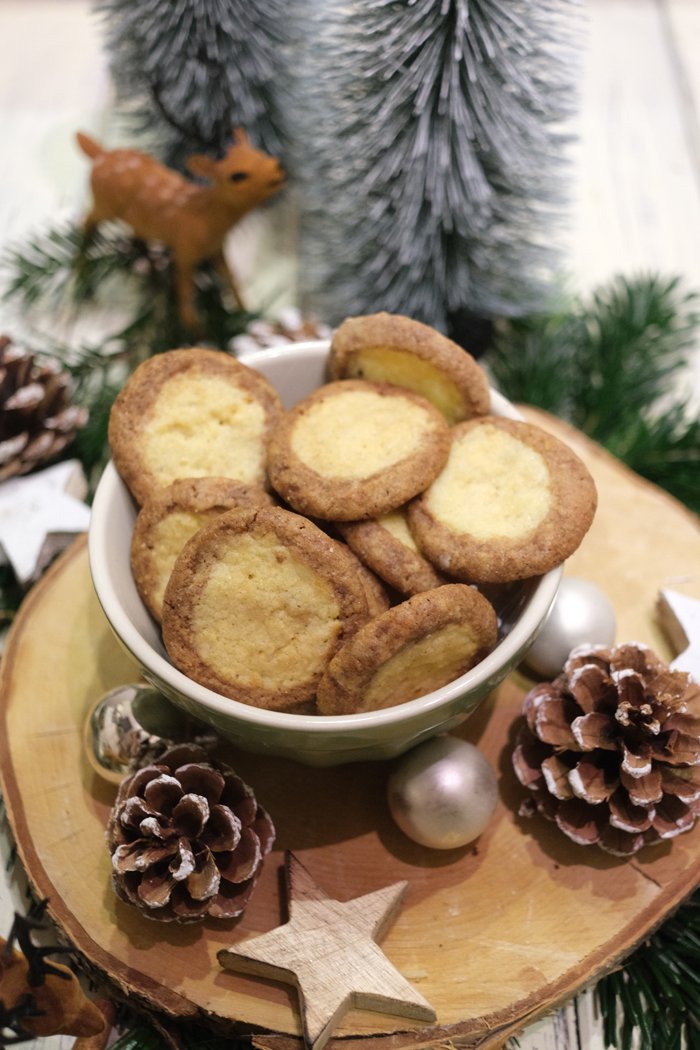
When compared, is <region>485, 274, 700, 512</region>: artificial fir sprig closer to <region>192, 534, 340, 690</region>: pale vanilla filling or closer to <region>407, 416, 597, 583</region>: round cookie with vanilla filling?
<region>407, 416, 597, 583</region>: round cookie with vanilla filling

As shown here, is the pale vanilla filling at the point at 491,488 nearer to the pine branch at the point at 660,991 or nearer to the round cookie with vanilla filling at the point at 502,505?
the round cookie with vanilla filling at the point at 502,505

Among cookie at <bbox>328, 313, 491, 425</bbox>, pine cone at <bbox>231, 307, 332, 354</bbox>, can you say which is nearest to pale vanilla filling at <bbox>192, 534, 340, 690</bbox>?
cookie at <bbox>328, 313, 491, 425</bbox>

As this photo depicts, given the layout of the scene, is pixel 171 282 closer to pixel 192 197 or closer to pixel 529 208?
pixel 192 197

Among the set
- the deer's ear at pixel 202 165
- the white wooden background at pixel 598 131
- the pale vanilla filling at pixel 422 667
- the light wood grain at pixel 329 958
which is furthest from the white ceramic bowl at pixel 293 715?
the white wooden background at pixel 598 131

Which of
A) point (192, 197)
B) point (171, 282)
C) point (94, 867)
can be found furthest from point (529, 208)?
point (94, 867)

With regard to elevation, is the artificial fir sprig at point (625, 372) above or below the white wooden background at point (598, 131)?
below

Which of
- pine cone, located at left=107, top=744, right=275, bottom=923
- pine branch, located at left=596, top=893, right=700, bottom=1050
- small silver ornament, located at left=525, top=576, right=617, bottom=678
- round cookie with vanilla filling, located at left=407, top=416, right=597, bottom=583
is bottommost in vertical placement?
pine branch, located at left=596, top=893, right=700, bottom=1050

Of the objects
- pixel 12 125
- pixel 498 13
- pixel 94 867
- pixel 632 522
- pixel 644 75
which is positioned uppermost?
pixel 498 13
